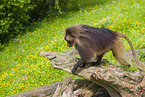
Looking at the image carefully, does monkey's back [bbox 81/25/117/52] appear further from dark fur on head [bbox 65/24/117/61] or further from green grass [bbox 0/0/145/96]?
green grass [bbox 0/0/145/96]

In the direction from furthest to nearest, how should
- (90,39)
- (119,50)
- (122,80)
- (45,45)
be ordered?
(45,45) → (119,50) → (90,39) → (122,80)

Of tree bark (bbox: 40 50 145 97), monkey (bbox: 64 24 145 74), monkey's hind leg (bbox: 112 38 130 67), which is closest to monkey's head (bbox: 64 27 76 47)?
monkey (bbox: 64 24 145 74)

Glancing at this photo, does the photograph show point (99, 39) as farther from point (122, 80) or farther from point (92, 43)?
point (122, 80)

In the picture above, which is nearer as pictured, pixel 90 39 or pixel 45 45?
pixel 90 39

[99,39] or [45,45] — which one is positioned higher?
[99,39]

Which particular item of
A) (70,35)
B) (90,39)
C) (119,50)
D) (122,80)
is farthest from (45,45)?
(122,80)

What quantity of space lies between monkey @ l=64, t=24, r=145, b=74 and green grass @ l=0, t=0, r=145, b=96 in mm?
1781

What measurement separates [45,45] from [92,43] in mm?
5450

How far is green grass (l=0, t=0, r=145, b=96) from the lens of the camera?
6.29 meters

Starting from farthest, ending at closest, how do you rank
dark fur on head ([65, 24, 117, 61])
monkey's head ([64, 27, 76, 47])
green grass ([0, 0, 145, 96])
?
green grass ([0, 0, 145, 96])
monkey's head ([64, 27, 76, 47])
dark fur on head ([65, 24, 117, 61])

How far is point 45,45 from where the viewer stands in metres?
8.98

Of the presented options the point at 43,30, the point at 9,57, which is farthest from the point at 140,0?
the point at 9,57

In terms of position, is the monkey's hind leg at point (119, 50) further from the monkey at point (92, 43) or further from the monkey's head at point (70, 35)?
the monkey's head at point (70, 35)

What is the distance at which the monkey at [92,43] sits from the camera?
3844 mm
